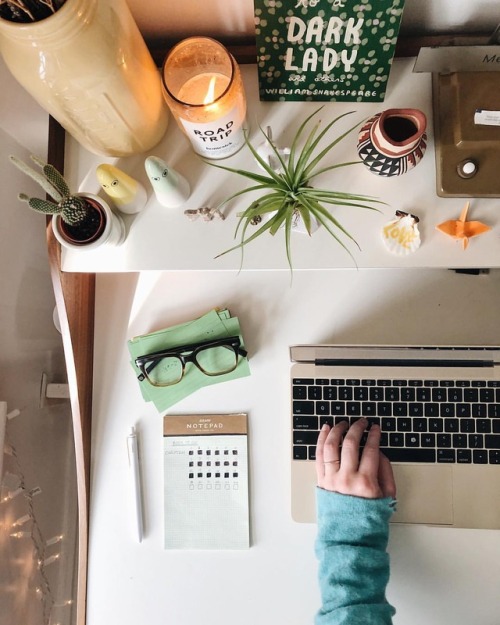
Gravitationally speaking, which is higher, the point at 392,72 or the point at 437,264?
the point at 392,72

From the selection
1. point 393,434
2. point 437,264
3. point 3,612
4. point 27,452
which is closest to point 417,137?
point 437,264

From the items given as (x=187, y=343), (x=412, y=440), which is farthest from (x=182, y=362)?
(x=412, y=440)

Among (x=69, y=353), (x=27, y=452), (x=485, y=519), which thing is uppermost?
(x=69, y=353)

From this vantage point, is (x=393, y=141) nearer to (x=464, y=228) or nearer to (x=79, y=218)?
(x=464, y=228)

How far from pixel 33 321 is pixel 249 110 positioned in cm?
54

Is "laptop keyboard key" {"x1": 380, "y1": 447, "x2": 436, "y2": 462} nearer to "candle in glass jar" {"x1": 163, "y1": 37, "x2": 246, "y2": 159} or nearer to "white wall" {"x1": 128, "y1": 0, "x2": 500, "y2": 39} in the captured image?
"candle in glass jar" {"x1": 163, "y1": 37, "x2": 246, "y2": 159}

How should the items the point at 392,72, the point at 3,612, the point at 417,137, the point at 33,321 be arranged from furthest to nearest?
1. the point at 33,321
2. the point at 3,612
3. the point at 392,72
4. the point at 417,137

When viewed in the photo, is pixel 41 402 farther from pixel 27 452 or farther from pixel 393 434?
pixel 393 434

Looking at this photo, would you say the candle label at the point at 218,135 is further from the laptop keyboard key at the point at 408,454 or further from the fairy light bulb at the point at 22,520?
the fairy light bulb at the point at 22,520

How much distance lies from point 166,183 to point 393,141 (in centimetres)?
28

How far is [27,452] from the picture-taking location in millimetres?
929

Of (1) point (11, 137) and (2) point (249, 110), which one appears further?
(1) point (11, 137)

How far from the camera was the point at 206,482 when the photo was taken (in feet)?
2.88

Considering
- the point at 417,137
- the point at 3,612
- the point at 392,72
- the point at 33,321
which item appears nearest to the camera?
the point at 417,137
